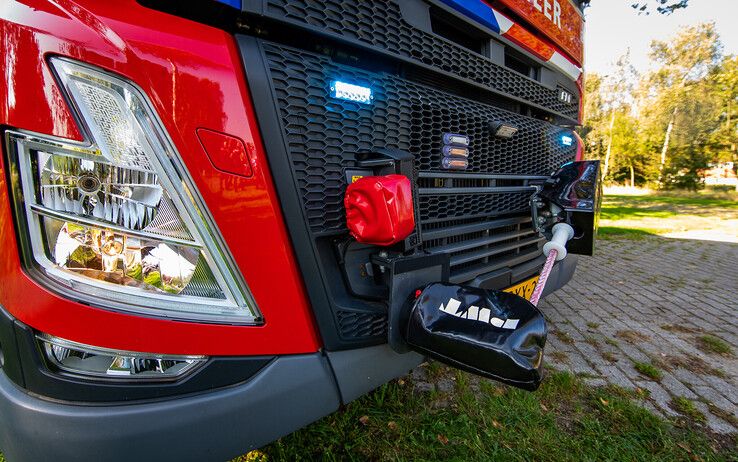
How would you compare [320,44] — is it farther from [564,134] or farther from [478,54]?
[564,134]

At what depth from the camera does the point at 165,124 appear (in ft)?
2.74

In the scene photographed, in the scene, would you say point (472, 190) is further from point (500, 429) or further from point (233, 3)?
point (233, 3)

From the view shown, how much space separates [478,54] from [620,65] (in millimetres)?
43796

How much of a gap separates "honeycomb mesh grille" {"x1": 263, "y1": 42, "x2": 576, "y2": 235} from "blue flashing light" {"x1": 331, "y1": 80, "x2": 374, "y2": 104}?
0.02 meters

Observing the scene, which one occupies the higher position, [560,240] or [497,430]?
[560,240]

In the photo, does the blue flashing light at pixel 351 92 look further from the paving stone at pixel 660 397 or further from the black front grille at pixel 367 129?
the paving stone at pixel 660 397

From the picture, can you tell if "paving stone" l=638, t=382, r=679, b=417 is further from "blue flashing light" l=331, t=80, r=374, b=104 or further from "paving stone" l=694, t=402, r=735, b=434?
"blue flashing light" l=331, t=80, r=374, b=104

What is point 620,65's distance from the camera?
3553 centimetres

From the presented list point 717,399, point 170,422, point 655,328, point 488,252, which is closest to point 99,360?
point 170,422

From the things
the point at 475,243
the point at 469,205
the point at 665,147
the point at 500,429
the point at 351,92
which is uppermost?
the point at 665,147

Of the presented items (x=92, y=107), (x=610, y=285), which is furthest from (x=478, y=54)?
(x=610, y=285)

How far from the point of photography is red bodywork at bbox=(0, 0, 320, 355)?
759 mm

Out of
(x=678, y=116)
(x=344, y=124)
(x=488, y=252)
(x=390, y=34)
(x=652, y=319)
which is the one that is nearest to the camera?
(x=344, y=124)

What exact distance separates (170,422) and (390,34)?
4.31ft
